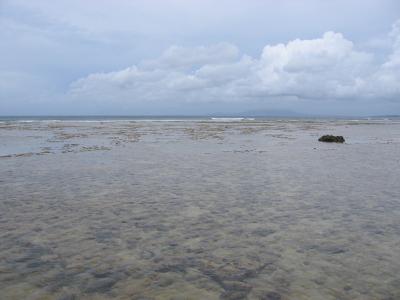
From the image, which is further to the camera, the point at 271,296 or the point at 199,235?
the point at 199,235

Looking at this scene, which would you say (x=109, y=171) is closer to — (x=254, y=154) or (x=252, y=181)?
(x=252, y=181)

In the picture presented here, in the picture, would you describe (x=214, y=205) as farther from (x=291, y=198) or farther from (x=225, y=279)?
(x=225, y=279)

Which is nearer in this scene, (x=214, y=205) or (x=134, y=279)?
(x=134, y=279)

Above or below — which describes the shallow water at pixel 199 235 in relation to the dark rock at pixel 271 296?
above

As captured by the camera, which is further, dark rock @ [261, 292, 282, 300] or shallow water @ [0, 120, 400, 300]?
shallow water @ [0, 120, 400, 300]

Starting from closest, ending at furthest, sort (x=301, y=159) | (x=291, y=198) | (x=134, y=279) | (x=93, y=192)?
(x=134, y=279) → (x=291, y=198) → (x=93, y=192) → (x=301, y=159)

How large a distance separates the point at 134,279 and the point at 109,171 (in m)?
10.8

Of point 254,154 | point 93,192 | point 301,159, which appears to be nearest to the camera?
point 93,192

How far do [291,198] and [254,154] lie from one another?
11777mm

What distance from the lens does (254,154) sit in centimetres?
2277

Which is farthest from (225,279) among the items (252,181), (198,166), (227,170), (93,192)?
(198,166)

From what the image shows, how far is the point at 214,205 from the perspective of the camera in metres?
10.3

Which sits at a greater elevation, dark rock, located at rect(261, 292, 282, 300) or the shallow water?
the shallow water

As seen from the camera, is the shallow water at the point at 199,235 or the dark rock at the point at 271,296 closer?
the dark rock at the point at 271,296
